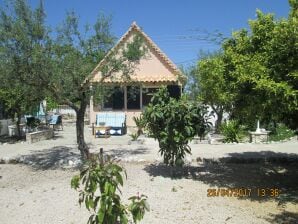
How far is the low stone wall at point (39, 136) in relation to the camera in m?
18.0

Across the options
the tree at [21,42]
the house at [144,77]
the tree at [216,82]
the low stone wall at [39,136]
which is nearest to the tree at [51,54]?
the tree at [21,42]

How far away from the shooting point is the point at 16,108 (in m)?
18.5

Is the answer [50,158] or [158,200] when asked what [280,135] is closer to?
[50,158]

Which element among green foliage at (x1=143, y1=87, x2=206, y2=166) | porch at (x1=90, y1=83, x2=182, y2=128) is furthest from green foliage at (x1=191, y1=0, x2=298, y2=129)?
porch at (x1=90, y1=83, x2=182, y2=128)

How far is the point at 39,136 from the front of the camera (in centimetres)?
1889

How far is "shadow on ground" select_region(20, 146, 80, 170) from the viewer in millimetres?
12430

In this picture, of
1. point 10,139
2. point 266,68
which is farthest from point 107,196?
point 10,139

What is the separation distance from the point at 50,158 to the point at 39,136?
574cm

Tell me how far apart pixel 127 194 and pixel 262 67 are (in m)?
3.86

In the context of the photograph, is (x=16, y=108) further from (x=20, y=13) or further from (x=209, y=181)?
(x=209, y=181)

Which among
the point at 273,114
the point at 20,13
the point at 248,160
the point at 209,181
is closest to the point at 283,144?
the point at 248,160

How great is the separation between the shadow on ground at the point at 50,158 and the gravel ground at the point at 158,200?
0.78 metres
